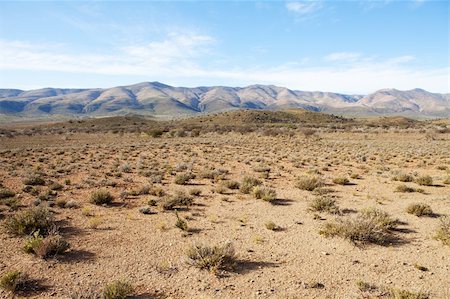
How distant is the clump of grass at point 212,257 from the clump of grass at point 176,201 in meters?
4.82

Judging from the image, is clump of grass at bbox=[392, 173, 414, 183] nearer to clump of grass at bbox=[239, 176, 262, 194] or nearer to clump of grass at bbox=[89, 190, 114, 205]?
clump of grass at bbox=[239, 176, 262, 194]

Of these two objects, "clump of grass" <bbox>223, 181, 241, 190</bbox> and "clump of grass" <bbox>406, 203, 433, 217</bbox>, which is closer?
"clump of grass" <bbox>406, 203, 433, 217</bbox>

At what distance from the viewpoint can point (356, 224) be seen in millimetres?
9555

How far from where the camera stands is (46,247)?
8.08 m

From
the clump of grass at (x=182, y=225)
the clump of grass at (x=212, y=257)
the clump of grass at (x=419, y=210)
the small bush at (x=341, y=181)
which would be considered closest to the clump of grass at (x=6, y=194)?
the clump of grass at (x=182, y=225)

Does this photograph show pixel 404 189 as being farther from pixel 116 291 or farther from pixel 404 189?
pixel 116 291

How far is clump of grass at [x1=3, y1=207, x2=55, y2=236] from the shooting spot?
9.55 meters

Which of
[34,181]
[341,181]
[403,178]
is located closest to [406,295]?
[341,181]

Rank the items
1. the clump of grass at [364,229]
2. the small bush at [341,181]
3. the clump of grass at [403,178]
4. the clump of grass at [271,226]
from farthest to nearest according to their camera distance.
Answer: the clump of grass at [403,178] → the small bush at [341,181] → the clump of grass at [271,226] → the clump of grass at [364,229]

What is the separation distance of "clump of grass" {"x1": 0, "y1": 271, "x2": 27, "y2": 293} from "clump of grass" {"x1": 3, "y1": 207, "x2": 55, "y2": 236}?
298 centimetres

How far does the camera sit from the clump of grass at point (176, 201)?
12820 mm

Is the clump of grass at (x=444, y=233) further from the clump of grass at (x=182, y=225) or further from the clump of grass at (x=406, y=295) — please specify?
the clump of grass at (x=182, y=225)

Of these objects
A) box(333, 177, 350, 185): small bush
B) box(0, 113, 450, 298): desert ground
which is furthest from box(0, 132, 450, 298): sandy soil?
box(333, 177, 350, 185): small bush

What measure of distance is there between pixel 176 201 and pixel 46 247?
5.69 meters
